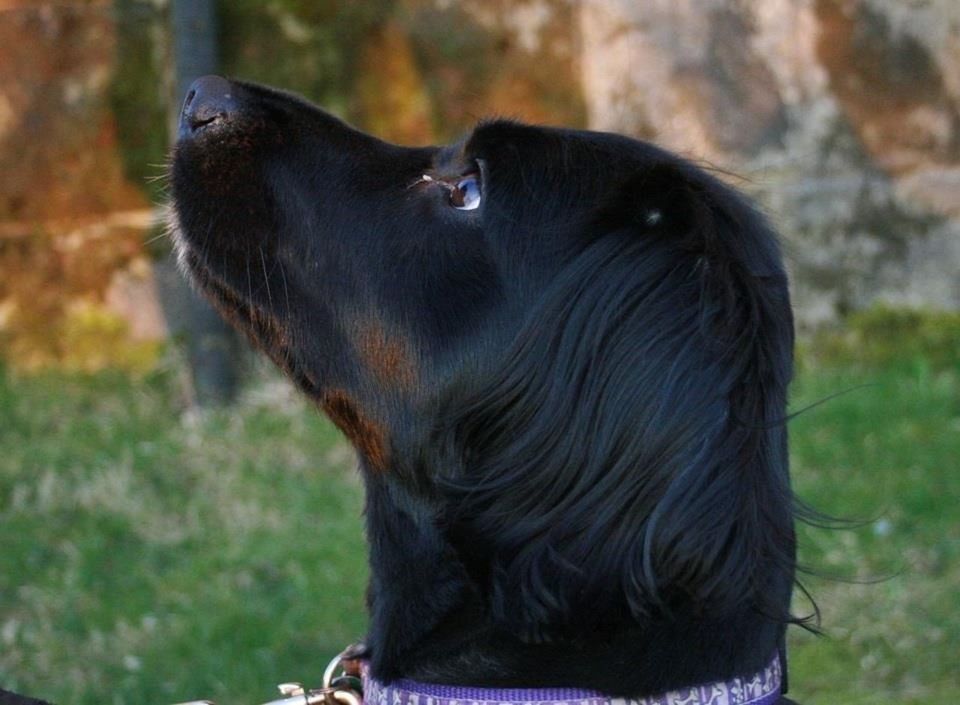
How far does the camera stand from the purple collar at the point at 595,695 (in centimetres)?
198

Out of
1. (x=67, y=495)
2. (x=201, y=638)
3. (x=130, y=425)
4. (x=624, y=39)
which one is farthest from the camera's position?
(x=624, y=39)

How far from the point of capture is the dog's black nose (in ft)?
8.19

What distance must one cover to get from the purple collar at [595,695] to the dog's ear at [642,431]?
100 millimetres

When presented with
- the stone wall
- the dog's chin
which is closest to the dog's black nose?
the dog's chin

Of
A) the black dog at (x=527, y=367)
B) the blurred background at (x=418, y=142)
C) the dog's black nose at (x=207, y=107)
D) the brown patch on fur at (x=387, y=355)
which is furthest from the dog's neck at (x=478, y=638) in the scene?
the blurred background at (x=418, y=142)

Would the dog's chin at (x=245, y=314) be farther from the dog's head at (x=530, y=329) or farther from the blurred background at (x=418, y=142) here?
the blurred background at (x=418, y=142)

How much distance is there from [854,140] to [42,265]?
3646 millimetres

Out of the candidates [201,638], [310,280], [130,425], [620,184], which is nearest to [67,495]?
[130,425]

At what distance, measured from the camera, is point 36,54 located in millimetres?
6512

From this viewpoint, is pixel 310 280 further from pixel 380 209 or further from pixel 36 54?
pixel 36 54

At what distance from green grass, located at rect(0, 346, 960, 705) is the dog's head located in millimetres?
1361

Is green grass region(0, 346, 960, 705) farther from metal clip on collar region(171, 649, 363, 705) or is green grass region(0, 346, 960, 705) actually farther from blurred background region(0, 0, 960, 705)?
metal clip on collar region(171, 649, 363, 705)

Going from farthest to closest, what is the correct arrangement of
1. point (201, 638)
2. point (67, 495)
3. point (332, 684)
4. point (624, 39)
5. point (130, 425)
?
point (624, 39)
point (130, 425)
point (67, 495)
point (201, 638)
point (332, 684)

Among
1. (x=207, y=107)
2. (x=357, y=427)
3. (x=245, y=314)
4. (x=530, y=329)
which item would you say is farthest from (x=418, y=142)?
(x=530, y=329)
